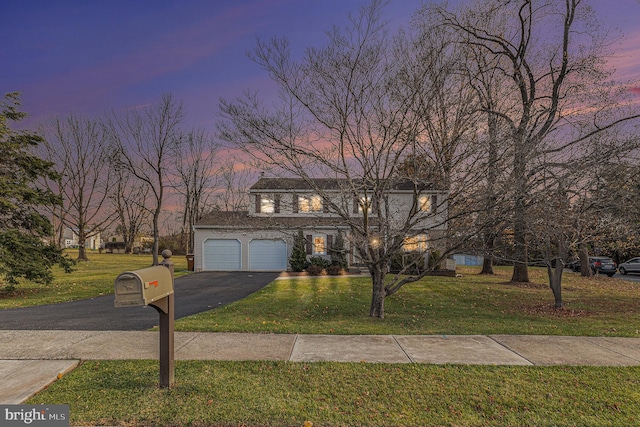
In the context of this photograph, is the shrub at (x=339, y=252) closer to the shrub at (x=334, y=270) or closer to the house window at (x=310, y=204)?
the shrub at (x=334, y=270)

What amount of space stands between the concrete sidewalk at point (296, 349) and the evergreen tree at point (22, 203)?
7619mm

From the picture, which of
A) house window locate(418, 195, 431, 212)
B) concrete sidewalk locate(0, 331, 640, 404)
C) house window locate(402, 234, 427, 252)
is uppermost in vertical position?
house window locate(418, 195, 431, 212)

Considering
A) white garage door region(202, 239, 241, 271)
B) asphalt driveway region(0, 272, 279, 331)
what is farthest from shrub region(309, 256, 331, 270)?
asphalt driveway region(0, 272, 279, 331)

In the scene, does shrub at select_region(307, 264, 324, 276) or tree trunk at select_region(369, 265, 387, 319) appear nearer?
tree trunk at select_region(369, 265, 387, 319)

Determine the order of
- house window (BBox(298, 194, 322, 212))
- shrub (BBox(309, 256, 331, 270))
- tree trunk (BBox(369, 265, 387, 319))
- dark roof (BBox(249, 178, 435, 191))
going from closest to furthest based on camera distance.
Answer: dark roof (BBox(249, 178, 435, 191)) → tree trunk (BBox(369, 265, 387, 319)) → house window (BBox(298, 194, 322, 212)) → shrub (BBox(309, 256, 331, 270))

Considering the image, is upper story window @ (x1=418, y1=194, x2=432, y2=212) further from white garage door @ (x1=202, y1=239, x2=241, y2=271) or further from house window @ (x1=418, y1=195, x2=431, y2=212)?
white garage door @ (x1=202, y1=239, x2=241, y2=271)

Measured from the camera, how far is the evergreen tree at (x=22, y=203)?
12.8 metres

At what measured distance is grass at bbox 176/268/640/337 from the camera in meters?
7.16

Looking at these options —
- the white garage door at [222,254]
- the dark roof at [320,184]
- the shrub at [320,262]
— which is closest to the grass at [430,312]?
the dark roof at [320,184]

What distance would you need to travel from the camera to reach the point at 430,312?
9742mm

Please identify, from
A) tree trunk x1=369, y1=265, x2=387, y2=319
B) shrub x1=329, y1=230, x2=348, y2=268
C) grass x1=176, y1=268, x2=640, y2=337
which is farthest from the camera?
shrub x1=329, y1=230, x2=348, y2=268

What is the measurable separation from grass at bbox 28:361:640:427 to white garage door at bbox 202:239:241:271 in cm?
1901

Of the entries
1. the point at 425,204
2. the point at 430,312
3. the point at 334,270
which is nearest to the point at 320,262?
the point at 334,270

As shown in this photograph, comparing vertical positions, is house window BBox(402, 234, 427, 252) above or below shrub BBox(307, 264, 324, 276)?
above
